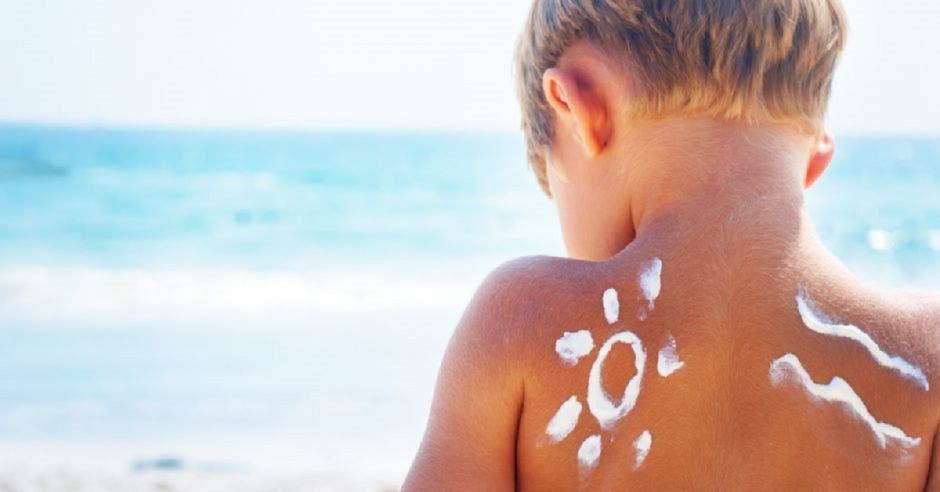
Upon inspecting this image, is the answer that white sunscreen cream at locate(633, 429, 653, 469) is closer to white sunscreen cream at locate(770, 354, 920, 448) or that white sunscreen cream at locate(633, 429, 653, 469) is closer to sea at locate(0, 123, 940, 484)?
white sunscreen cream at locate(770, 354, 920, 448)

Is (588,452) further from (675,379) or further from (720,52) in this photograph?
(720,52)

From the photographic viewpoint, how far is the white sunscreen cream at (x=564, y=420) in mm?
1203

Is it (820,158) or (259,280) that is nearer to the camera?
(820,158)

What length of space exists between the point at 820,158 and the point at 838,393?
0.34 metres

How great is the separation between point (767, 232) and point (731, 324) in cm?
11

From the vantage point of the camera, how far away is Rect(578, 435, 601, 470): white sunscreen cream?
1214 millimetres

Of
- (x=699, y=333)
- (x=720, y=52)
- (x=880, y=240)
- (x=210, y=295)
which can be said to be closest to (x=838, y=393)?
(x=699, y=333)

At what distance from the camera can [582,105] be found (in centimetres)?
128

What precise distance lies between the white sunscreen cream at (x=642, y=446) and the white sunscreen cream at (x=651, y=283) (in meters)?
0.13

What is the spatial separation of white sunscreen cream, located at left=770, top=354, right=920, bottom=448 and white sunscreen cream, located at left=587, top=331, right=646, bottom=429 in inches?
5.9

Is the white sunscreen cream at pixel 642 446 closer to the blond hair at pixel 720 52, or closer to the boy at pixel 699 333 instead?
the boy at pixel 699 333

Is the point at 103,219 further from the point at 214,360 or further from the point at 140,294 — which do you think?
the point at 214,360

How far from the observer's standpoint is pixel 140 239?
16.0 metres

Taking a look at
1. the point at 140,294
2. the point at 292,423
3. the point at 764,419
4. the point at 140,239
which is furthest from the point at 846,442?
the point at 140,239
